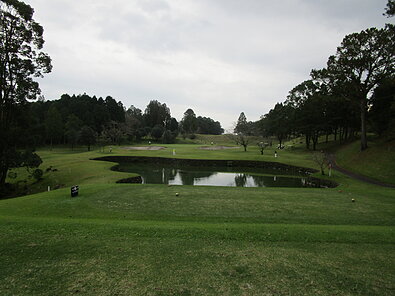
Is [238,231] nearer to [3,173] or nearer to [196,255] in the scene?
[196,255]

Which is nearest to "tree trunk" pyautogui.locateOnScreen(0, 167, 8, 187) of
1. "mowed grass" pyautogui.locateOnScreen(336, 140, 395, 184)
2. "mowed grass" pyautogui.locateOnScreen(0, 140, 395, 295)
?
"mowed grass" pyautogui.locateOnScreen(0, 140, 395, 295)

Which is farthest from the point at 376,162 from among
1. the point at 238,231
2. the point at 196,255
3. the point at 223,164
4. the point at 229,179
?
the point at 196,255

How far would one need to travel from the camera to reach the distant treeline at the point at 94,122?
170 ft

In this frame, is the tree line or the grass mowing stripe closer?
the grass mowing stripe

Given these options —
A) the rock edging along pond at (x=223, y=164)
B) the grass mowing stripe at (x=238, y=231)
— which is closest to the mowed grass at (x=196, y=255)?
the grass mowing stripe at (x=238, y=231)

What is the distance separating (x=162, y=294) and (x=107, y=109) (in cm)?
7528

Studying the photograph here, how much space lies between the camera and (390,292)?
13.3 feet

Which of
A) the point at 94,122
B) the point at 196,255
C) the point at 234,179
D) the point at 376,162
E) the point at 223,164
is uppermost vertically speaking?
the point at 94,122

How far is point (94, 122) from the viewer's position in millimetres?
65688

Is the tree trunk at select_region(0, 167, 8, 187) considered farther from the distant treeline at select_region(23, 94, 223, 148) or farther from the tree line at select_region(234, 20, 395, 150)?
the tree line at select_region(234, 20, 395, 150)

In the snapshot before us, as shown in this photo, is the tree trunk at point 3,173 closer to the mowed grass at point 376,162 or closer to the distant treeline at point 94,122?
the distant treeline at point 94,122

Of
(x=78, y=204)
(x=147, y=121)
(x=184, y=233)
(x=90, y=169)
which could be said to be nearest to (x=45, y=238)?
(x=184, y=233)

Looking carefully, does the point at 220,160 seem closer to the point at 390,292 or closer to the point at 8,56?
the point at 8,56

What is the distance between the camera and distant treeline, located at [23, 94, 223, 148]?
5191 cm
